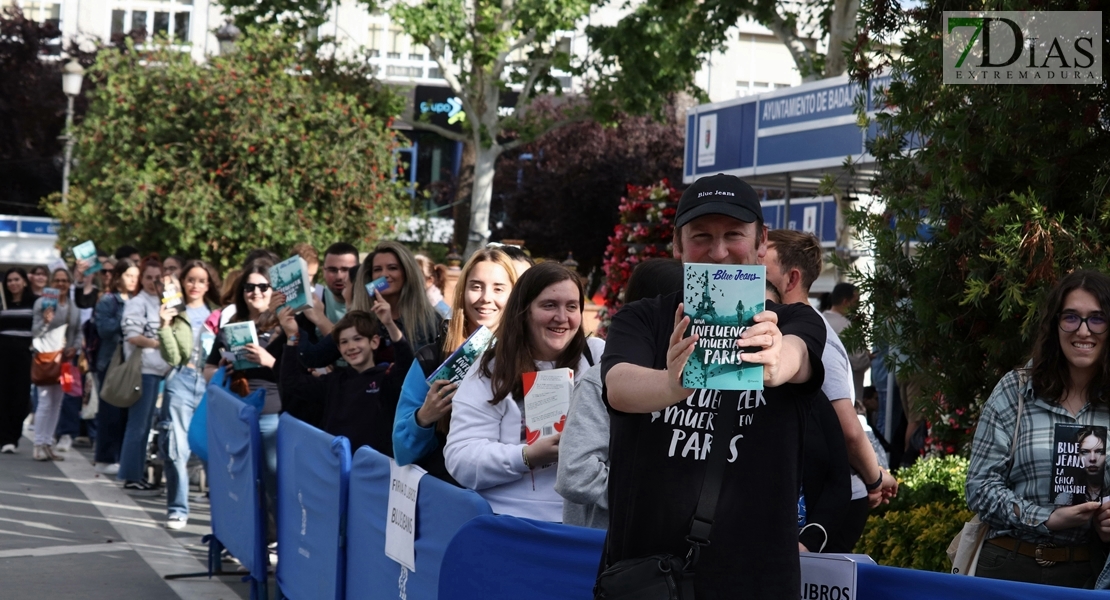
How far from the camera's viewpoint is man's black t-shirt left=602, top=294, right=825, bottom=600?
112 inches

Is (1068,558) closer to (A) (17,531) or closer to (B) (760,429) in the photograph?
(B) (760,429)

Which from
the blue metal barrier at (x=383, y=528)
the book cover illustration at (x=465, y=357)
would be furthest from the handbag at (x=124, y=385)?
the book cover illustration at (x=465, y=357)

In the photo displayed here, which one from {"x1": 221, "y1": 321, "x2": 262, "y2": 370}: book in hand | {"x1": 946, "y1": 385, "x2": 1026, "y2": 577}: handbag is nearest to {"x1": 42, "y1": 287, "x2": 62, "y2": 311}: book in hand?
{"x1": 221, "y1": 321, "x2": 262, "y2": 370}: book in hand

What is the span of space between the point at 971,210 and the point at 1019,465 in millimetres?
1427

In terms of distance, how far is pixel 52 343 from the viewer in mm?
14062

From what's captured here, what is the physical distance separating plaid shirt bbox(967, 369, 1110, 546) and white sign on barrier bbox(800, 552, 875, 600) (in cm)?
150

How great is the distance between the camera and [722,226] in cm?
290

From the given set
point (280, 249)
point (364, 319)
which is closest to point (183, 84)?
point (280, 249)

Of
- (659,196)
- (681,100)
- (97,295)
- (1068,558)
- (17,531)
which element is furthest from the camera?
(681,100)

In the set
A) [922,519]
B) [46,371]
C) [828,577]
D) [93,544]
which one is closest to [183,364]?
[93,544]

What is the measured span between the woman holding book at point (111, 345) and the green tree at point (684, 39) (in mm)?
6511

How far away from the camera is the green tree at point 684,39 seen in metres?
16.0

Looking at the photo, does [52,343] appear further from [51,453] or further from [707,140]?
[707,140]

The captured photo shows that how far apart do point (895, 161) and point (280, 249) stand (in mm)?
16045
